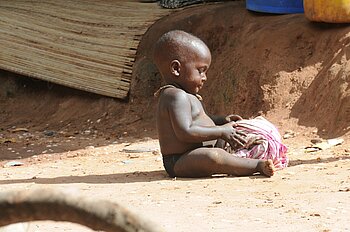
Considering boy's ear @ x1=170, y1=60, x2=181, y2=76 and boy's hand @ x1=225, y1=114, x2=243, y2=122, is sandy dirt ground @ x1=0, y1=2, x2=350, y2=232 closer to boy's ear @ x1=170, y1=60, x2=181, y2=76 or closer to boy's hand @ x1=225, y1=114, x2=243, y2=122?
boy's hand @ x1=225, y1=114, x2=243, y2=122

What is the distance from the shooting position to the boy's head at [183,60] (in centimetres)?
559

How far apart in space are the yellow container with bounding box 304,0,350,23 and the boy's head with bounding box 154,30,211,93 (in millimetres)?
2705

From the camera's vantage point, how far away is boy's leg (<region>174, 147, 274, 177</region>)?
5.41m

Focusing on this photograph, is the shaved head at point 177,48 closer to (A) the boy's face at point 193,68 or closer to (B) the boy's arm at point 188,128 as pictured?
(A) the boy's face at point 193,68

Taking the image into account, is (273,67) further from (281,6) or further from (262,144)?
(262,144)

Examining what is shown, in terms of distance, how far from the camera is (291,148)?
Result: 692 cm

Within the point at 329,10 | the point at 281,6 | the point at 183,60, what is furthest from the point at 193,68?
the point at 281,6

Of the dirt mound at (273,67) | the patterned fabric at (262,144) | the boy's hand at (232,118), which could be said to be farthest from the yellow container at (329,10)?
the patterned fabric at (262,144)

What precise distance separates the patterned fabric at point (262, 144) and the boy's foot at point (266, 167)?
0.82 ft

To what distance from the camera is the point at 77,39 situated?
10711mm

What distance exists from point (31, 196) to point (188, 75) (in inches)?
190

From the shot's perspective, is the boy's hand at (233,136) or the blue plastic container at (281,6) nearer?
the boy's hand at (233,136)

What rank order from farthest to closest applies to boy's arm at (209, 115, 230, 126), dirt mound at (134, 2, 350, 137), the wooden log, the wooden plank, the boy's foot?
the wooden plank
dirt mound at (134, 2, 350, 137)
boy's arm at (209, 115, 230, 126)
the boy's foot
the wooden log

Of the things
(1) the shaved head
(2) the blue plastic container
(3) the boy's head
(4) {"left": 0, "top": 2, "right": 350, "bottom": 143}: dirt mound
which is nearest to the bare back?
(3) the boy's head
